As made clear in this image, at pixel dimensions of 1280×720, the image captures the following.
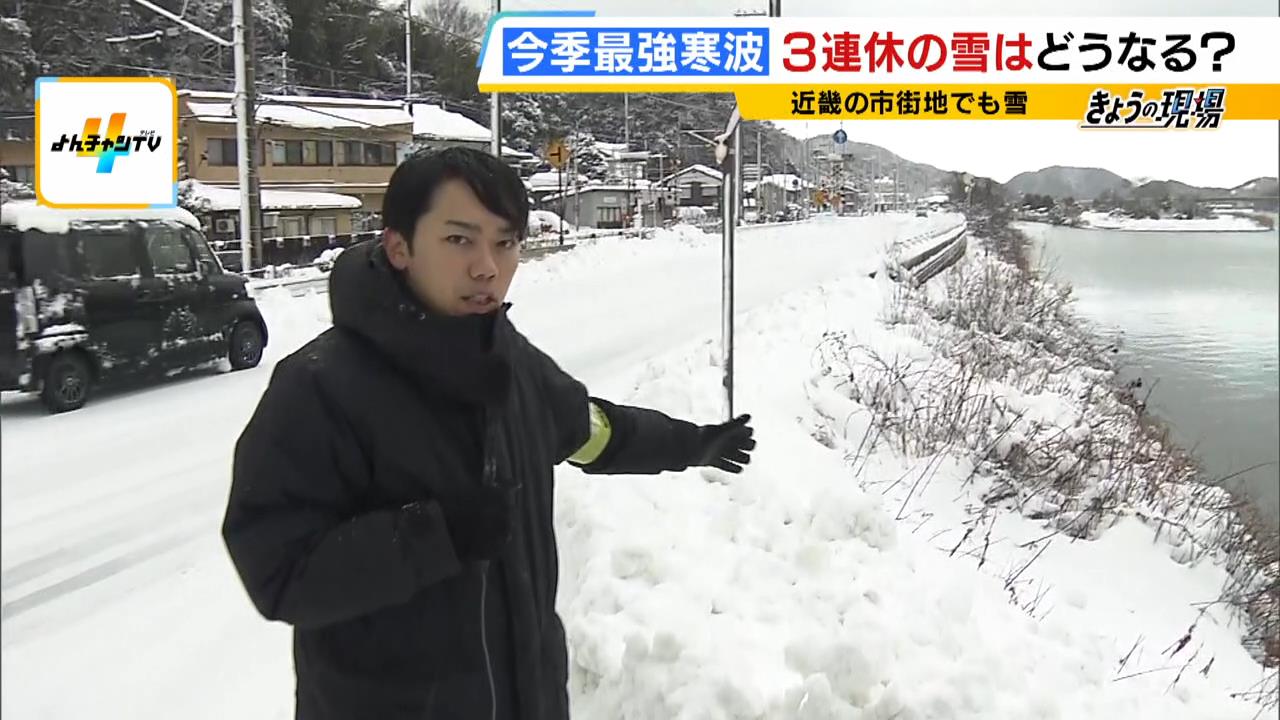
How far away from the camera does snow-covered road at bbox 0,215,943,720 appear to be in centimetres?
196


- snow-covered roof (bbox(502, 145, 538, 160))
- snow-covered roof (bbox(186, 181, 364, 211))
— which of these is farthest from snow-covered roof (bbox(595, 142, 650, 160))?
snow-covered roof (bbox(186, 181, 364, 211))

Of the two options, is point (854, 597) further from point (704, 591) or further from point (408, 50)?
point (408, 50)

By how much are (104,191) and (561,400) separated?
5.04 ft

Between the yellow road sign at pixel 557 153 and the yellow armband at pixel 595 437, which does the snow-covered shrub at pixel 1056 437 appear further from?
the yellow armband at pixel 595 437

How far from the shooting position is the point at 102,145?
2.15 m

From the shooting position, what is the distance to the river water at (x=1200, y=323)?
2285 mm

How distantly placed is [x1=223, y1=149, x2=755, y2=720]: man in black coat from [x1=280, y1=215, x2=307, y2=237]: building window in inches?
111

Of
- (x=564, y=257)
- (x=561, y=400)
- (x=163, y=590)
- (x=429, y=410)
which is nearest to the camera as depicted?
(x=429, y=410)

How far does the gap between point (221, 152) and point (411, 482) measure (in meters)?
2.75

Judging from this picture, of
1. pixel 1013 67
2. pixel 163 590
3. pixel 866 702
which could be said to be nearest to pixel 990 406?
pixel 1013 67

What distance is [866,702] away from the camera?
1753 mm

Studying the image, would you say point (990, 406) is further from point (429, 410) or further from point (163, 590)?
point (429, 410)

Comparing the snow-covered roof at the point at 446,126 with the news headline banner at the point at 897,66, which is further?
the snow-covered roof at the point at 446,126
